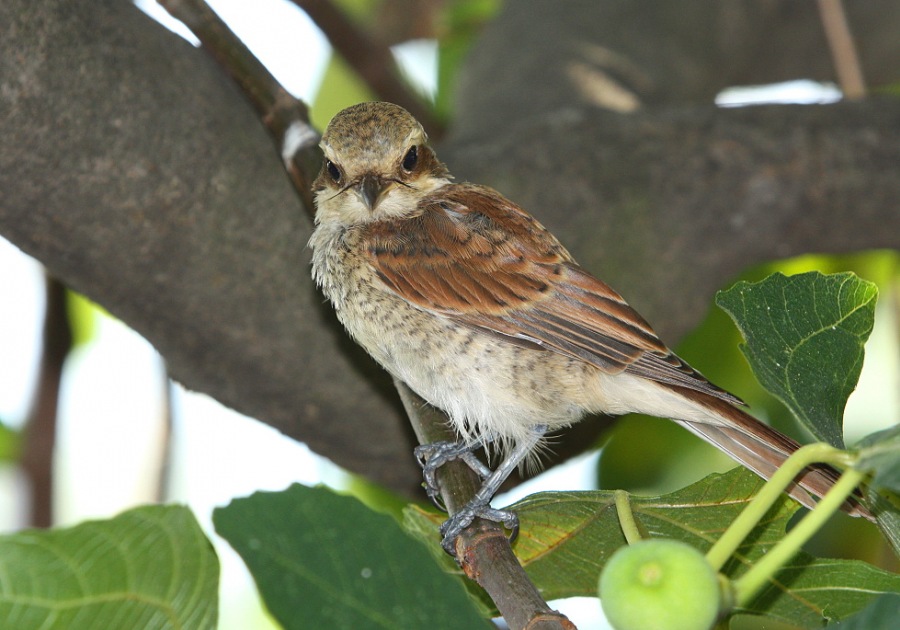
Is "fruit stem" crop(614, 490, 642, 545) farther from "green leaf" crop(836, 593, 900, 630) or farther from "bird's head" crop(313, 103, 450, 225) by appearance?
"bird's head" crop(313, 103, 450, 225)

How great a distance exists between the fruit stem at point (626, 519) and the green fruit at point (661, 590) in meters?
0.30

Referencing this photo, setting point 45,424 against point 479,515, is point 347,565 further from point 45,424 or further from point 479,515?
point 45,424

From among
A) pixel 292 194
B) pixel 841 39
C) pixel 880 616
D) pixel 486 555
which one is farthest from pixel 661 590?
pixel 841 39

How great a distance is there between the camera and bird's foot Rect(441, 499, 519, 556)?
78.0 inches

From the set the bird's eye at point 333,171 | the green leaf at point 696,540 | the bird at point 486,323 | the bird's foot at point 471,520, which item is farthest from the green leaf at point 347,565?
the bird's eye at point 333,171

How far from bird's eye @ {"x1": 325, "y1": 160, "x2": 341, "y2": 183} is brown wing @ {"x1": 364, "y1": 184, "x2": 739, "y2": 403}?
183 mm

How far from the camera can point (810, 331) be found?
5.58ft

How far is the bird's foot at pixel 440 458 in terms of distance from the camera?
2.45m

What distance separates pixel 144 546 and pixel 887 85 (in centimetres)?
498

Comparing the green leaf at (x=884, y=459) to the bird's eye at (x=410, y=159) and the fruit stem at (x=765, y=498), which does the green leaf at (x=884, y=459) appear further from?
the bird's eye at (x=410, y=159)

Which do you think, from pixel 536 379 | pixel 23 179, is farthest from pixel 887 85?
pixel 23 179

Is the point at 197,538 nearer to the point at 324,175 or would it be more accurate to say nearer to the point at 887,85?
the point at 324,175

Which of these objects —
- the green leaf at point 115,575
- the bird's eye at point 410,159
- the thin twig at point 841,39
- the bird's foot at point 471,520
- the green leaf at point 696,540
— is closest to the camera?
the green leaf at point 115,575

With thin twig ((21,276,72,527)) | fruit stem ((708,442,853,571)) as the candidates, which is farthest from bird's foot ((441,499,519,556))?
thin twig ((21,276,72,527))
